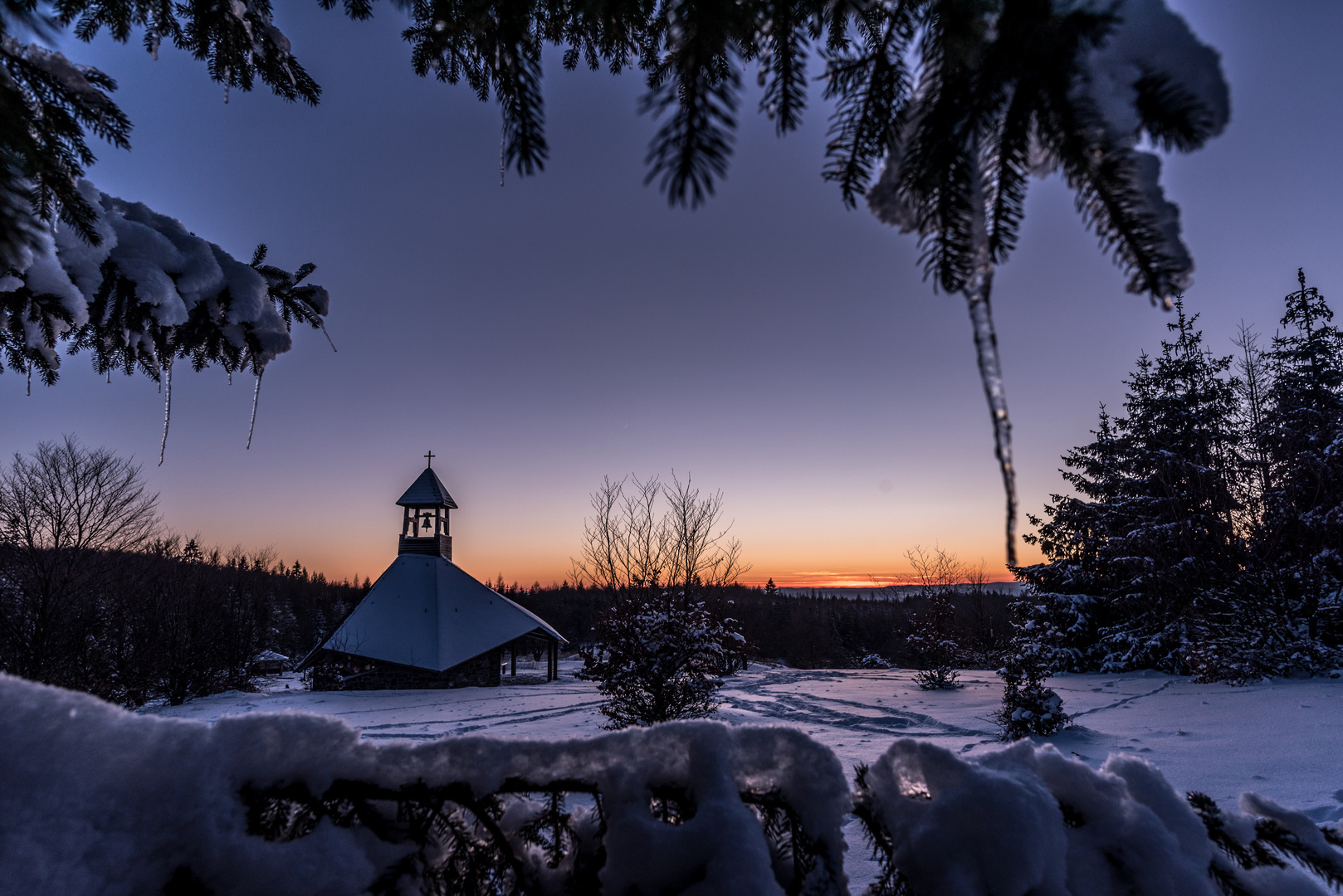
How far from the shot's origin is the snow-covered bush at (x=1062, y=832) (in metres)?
1.00

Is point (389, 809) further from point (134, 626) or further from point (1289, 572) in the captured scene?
point (134, 626)

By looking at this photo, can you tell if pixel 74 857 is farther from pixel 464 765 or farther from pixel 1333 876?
pixel 1333 876

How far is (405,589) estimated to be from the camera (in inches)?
770

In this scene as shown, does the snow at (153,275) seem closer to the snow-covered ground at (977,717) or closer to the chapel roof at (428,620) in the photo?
the snow-covered ground at (977,717)

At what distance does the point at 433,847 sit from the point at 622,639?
7299 mm

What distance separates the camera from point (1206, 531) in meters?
11.1

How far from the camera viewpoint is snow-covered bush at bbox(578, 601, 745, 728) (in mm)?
7809

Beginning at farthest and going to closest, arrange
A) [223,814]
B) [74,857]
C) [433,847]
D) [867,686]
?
1. [867,686]
2. [433,847]
3. [223,814]
4. [74,857]

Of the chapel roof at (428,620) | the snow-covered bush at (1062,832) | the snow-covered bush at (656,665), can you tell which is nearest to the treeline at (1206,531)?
the snow-covered bush at (656,665)

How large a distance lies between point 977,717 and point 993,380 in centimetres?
1104

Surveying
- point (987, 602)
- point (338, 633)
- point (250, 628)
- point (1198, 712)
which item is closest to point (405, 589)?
point (338, 633)

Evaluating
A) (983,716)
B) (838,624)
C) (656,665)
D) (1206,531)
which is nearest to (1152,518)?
(1206,531)

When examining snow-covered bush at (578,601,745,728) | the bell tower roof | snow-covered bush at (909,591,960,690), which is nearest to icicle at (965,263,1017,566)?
snow-covered bush at (578,601,745,728)

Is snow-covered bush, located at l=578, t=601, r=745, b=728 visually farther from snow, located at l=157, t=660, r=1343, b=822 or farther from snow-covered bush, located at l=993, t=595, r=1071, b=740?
snow-covered bush, located at l=993, t=595, r=1071, b=740
